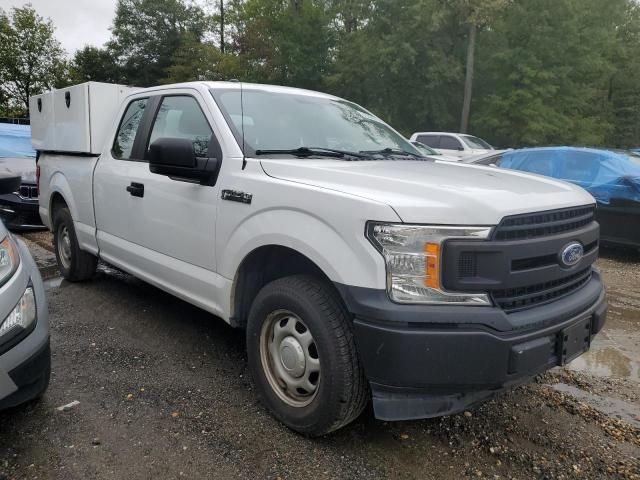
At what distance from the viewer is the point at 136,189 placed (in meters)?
3.93

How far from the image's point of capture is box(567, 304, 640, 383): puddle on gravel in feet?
12.8

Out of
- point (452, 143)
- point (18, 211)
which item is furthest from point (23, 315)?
point (452, 143)

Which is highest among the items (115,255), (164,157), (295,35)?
(295,35)

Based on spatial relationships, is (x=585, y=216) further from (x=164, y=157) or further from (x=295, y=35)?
(x=295, y=35)

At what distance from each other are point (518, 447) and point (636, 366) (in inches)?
71.7

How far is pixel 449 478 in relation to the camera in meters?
2.51

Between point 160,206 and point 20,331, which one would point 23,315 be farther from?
point 160,206

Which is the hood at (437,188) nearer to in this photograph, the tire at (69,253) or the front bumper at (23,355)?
the front bumper at (23,355)

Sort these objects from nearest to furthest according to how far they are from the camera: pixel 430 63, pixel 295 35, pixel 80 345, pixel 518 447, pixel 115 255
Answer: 1. pixel 518 447
2. pixel 80 345
3. pixel 115 255
4. pixel 430 63
5. pixel 295 35

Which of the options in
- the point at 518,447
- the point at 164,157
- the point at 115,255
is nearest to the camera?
the point at 518,447

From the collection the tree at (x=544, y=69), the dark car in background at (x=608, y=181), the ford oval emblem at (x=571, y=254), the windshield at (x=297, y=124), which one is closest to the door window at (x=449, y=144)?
the tree at (x=544, y=69)

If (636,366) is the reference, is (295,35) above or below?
above

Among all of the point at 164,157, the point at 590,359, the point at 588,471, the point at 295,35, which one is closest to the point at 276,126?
the point at 164,157

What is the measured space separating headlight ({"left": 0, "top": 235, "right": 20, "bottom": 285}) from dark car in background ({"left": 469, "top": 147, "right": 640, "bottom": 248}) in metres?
6.83
